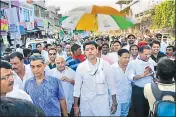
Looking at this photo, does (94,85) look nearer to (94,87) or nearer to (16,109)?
(94,87)

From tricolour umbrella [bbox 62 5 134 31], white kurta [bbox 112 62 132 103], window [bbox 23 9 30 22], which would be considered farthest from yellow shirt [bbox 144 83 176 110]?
window [bbox 23 9 30 22]

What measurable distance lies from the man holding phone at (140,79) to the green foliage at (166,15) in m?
25.4

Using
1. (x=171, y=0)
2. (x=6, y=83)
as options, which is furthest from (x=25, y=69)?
(x=171, y=0)

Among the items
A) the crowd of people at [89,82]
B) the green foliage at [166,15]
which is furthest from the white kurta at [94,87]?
the green foliage at [166,15]

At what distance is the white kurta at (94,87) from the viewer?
4594 millimetres

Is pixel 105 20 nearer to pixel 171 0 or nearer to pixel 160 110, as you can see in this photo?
pixel 160 110

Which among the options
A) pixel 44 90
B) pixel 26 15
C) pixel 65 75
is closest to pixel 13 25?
pixel 65 75

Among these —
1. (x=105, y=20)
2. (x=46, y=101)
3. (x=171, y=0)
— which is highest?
(x=171, y=0)

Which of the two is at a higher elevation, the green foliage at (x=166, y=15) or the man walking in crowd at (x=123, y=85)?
the green foliage at (x=166, y=15)

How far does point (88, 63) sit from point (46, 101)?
0.95 metres

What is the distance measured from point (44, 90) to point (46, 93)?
1.8 inches

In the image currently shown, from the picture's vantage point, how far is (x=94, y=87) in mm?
4594

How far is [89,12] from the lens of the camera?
670 cm

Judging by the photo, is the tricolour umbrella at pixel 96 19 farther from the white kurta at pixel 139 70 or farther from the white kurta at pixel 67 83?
the white kurta at pixel 67 83
